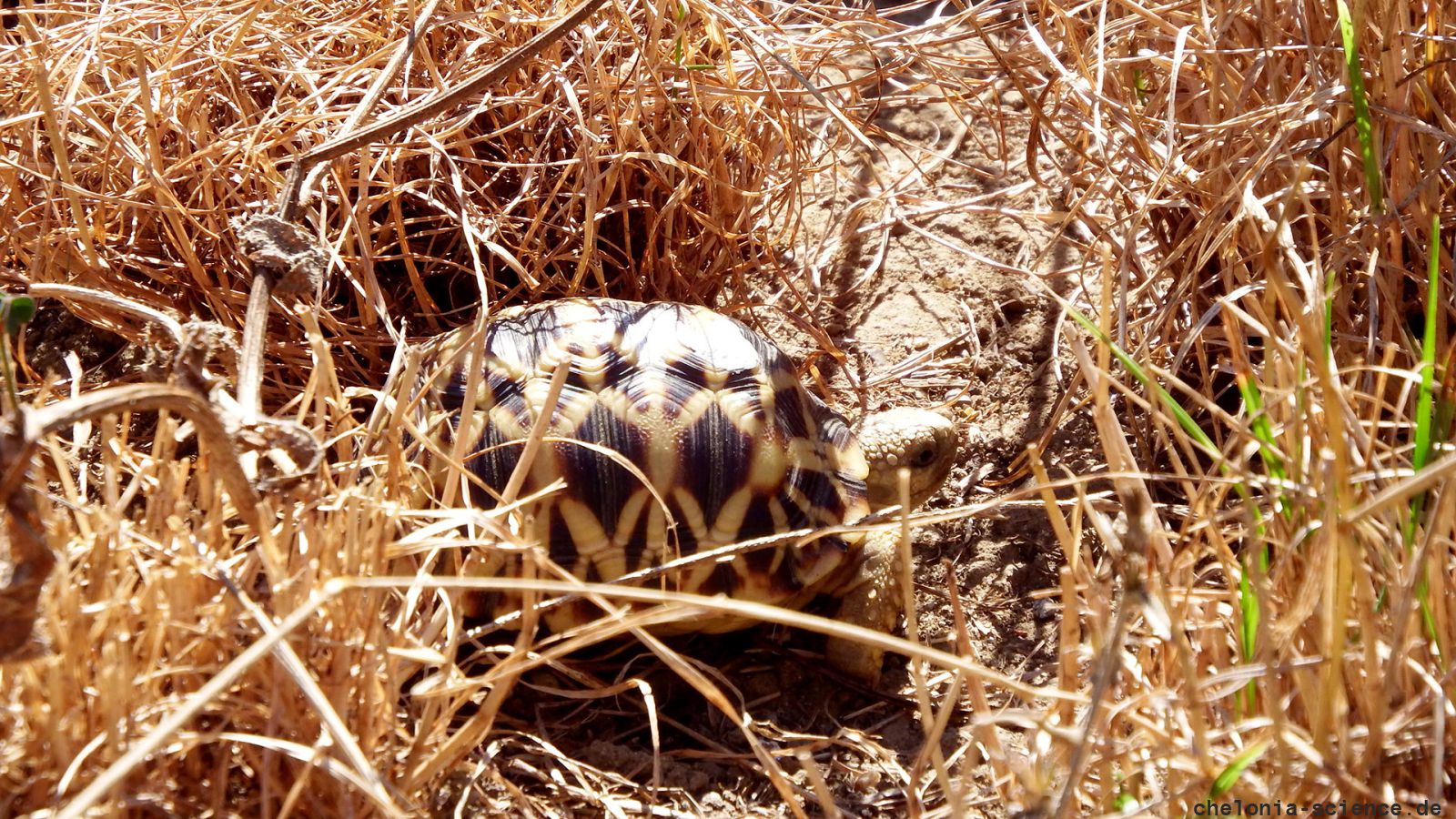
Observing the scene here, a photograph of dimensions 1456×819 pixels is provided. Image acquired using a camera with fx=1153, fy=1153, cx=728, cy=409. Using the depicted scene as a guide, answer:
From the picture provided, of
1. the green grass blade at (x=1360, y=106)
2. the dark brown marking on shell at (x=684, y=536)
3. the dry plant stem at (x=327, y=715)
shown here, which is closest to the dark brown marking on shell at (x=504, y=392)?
the dark brown marking on shell at (x=684, y=536)

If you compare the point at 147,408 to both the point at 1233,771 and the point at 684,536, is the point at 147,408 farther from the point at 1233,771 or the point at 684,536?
the point at 1233,771

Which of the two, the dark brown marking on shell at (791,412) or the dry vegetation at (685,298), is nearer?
the dry vegetation at (685,298)

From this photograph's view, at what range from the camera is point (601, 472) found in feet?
4.54

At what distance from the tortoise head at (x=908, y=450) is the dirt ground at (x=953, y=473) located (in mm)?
83

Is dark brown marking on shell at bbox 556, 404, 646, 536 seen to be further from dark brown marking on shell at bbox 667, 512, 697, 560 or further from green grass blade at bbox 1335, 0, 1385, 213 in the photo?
green grass blade at bbox 1335, 0, 1385, 213

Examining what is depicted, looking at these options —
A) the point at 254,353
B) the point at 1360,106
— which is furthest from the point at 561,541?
Result: the point at 1360,106

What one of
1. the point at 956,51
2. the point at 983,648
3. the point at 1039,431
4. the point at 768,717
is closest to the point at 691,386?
the point at 768,717

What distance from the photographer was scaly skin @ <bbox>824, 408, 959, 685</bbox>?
1.46 metres

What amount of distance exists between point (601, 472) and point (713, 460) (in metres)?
0.14

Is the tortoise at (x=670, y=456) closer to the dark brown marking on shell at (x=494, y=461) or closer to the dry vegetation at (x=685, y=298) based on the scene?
the dark brown marking on shell at (x=494, y=461)

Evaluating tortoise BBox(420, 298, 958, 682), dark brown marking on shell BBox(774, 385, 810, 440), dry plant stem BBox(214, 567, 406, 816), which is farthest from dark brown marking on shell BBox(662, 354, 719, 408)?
dry plant stem BBox(214, 567, 406, 816)

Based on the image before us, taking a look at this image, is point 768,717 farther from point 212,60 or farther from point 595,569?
point 212,60

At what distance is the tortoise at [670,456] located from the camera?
1.38m

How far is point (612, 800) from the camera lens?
122 centimetres
